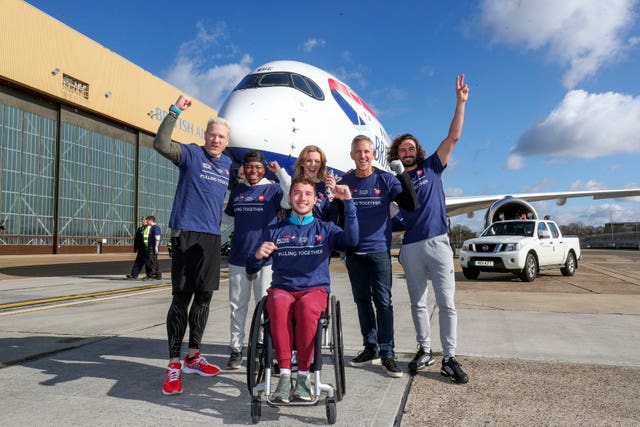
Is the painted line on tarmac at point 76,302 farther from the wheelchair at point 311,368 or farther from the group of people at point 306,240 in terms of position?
the wheelchair at point 311,368

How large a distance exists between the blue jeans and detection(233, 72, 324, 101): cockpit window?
19.6ft

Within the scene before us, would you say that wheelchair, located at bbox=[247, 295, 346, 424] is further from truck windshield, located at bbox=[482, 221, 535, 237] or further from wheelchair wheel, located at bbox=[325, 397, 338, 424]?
truck windshield, located at bbox=[482, 221, 535, 237]

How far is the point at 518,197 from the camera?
21984mm

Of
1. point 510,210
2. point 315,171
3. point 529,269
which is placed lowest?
point 529,269

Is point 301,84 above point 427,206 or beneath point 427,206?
above

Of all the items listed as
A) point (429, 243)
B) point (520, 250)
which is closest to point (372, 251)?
point (429, 243)

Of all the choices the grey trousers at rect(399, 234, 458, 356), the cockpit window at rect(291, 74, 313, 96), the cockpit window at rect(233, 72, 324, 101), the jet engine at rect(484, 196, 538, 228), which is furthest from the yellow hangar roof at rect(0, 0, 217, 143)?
the grey trousers at rect(399, 234, 458, 356)

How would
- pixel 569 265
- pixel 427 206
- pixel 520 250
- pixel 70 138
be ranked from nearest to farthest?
pixel 427 206 < pixel 520 250 < pixel 569 265 < pixel 70 138

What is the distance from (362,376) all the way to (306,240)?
1209 millimetres

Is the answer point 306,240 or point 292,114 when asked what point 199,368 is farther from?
point 292,114

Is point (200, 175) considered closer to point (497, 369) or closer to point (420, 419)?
point (420, 419)

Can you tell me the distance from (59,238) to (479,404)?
37.6 meters

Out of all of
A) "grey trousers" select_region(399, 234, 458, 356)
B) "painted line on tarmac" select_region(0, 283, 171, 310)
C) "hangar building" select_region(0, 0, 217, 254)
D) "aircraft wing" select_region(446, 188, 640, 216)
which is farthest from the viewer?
"hangar building" select_region(0, 0, 217, 254)

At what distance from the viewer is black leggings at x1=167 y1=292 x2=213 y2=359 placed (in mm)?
3324
